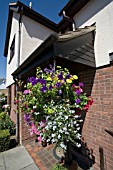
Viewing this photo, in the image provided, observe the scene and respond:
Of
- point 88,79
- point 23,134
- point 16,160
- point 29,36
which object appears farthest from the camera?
point 29,36

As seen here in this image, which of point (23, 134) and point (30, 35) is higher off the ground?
point (30, 35)

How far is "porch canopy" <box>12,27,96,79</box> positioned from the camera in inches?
105

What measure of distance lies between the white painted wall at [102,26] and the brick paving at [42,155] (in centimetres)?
331

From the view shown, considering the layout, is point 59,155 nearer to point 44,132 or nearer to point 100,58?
point 44,132

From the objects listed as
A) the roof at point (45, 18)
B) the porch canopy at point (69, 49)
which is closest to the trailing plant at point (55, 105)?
the porch canopy at point (69, 49)

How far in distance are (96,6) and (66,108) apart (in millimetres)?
3098

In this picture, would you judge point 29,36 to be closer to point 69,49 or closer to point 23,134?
point 69,49

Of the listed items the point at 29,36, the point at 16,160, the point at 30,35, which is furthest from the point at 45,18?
the point at 16,160

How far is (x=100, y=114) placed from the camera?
350 cm

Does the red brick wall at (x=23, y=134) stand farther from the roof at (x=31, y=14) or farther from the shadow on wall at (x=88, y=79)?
the roof at (x=31, y=14)

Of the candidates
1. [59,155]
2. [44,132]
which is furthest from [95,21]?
[59,155]

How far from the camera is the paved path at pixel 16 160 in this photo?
4.07 meters

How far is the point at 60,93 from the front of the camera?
271 cm

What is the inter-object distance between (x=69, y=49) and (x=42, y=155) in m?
3.76
